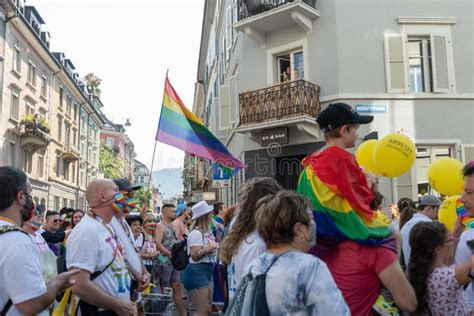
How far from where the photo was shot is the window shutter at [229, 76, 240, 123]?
18.4 metres

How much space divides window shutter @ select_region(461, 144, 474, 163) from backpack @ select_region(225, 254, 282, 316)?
13.8m

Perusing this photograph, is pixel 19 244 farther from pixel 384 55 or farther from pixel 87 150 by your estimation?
pixel 87 150

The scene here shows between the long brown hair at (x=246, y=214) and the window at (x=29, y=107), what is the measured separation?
32.5m

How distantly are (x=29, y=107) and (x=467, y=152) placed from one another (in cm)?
2896

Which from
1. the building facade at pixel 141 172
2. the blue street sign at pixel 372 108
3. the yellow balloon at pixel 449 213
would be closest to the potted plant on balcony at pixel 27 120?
the blue street sign at pixel 372 108

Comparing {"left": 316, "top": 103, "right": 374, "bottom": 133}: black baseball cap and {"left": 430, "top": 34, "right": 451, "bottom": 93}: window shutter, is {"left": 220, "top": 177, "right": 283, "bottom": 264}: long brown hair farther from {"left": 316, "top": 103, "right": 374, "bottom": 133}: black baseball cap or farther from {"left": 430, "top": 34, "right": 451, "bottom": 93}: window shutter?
{"left": 430, "top": 34, "right": 451, "bottom": 93}: window shutter

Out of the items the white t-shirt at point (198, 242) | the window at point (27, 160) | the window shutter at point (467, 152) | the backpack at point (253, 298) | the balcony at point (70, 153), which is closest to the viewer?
the backpack at point (253, 298)

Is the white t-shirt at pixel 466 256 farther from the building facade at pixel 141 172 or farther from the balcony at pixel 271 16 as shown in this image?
the building facade at pixel 141 172

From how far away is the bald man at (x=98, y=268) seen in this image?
11.3 ft

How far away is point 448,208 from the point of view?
5691mm

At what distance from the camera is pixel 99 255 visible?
3.57 m

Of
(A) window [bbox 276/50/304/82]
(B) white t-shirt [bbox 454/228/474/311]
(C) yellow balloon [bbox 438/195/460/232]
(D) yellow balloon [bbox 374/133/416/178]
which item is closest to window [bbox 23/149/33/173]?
(A) window [bbox 276/50/304/82]

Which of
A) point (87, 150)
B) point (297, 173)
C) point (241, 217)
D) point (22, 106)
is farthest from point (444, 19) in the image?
point (87, 150)

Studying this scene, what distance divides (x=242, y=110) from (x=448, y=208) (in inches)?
427
